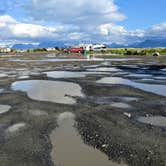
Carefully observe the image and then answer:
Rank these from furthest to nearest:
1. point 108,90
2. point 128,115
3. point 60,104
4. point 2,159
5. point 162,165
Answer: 1. point 108,90
2. point 60,104
3. point 128,115
4. point 2,159
5. point 162,165

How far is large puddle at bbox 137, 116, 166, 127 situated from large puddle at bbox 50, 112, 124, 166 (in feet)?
9.35

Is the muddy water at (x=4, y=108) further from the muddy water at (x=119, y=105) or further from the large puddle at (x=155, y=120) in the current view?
the large puddle at (x=155, y=120)

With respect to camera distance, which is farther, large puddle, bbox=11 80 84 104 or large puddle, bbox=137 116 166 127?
large puddle, bbox=11 80 84 104

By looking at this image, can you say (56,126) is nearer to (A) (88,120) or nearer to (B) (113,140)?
(A) (88,120)

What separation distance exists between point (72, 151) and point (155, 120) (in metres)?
4.64

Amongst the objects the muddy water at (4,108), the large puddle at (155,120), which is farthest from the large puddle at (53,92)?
the large puddle at (155,120)

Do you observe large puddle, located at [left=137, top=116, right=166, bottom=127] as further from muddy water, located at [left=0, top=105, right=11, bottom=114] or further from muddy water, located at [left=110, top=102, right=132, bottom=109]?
muddy water, located at [left=0, top=105, right=11, bottom=114]

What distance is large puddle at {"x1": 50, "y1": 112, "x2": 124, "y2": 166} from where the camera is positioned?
9.92 metres

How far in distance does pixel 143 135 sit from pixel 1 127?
5171 mm

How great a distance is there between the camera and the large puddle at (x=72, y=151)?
9.92 meters

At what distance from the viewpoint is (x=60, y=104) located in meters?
18.0

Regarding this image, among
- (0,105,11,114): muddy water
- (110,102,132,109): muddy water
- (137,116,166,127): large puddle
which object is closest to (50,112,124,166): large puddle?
(137,116,166,127): large puddle

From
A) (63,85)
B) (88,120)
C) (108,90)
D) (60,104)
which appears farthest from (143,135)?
(63,85)

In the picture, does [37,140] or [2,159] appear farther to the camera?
[37,140]
